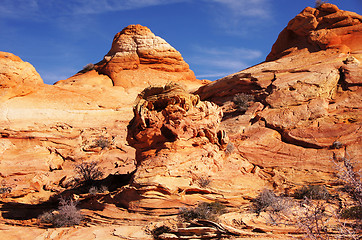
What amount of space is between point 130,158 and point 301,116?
26.7ft

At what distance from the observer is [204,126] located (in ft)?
36.4

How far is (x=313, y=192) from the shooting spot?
9641 millimetres

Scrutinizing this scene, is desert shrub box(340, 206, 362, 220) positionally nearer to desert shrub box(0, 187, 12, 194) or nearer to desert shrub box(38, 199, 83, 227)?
desert shrub box(38, 199, 83, 227)

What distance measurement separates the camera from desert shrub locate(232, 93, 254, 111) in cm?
1623

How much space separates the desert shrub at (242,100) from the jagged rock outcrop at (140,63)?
1091cm

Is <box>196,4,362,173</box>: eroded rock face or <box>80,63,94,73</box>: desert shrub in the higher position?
<box>80,63,94,73</box>: desert shrub

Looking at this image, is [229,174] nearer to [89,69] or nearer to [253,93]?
[253,93]

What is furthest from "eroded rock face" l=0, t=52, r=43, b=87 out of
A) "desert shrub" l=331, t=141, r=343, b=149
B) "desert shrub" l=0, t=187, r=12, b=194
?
"desert shrub" l=331, t=141, r=343, b=149

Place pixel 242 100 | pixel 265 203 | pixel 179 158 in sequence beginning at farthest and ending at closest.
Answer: pixel 242 100, pixel 179 158, pixel 265 203

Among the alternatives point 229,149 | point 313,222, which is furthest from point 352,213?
point 229,149

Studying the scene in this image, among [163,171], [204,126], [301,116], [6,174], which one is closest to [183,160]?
[163,171]

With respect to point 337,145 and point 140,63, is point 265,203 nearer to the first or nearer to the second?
point 337,145

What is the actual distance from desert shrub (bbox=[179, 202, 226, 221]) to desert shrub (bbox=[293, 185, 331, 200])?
94.8 inches

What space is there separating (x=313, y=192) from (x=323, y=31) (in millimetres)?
12256
